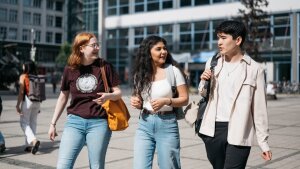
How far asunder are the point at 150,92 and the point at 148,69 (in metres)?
0.23

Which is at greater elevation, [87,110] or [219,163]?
[87,110]

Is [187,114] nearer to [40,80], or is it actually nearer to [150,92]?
[150,92]

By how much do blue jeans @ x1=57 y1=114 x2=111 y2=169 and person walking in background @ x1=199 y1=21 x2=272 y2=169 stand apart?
103 centimetres

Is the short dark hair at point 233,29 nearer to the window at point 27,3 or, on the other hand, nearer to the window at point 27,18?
the window at point 27,18

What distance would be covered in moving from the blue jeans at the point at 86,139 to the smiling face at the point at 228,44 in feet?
4.59

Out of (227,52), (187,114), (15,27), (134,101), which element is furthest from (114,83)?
(15,27)

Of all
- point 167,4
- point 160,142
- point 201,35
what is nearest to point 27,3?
point 167,4

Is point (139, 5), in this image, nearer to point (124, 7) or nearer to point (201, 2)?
point (124, 7)

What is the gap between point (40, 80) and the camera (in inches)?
336

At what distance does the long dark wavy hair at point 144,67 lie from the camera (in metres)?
4.23

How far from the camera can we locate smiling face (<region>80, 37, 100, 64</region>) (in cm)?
444

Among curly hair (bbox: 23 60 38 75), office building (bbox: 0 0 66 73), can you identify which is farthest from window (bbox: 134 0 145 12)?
curly hair (bbox: 23 60 38 75)

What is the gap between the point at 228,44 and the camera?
373 centimetres

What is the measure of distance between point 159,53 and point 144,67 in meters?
0.20
